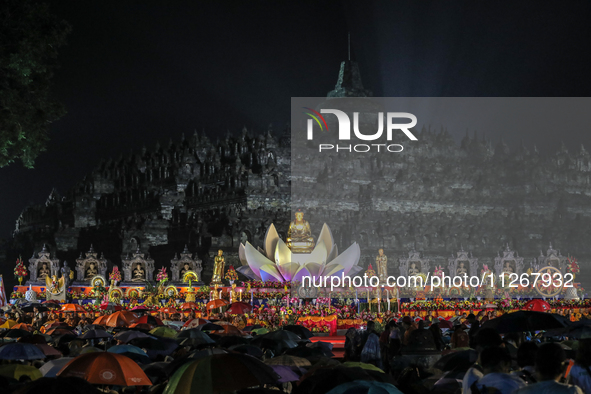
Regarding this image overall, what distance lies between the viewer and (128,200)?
58688mm

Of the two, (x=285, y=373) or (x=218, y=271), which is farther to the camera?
(x=218, y=271)

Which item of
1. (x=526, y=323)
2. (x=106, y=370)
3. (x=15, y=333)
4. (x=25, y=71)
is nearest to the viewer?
(x=106, y=370)

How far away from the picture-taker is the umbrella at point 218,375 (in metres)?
6.20

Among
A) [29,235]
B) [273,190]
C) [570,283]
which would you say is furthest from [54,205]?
[570,283]

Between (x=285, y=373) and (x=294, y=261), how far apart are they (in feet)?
101

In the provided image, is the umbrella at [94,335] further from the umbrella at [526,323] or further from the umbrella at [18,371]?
the umbrella at [526,323]

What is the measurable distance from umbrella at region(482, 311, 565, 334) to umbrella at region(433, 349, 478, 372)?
62.1 inches

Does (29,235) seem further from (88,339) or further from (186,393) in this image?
(186,393)

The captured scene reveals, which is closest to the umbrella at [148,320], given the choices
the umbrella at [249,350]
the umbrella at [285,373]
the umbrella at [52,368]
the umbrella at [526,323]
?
the umbrella at [249,350]

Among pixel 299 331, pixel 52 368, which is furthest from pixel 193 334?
pixel 52 368

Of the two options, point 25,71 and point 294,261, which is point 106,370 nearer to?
point 25,71

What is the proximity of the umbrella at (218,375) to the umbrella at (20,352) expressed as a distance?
3894mm

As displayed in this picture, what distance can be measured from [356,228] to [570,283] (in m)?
18.0

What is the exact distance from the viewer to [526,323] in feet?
31.1
